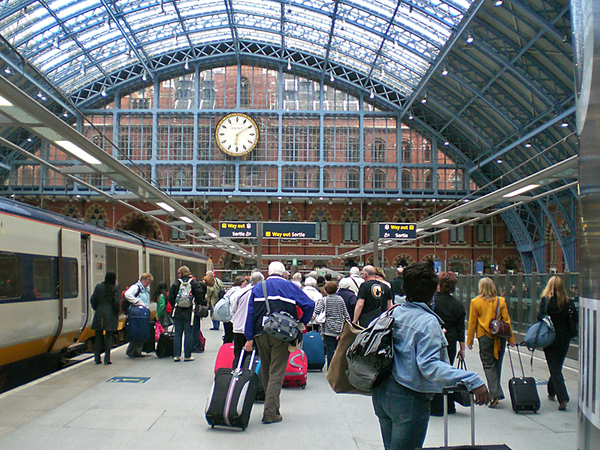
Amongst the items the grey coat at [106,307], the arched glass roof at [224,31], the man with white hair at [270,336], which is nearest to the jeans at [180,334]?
the grey coat at [106,307]

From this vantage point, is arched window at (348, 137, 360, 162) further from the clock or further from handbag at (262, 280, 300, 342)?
handbag at (262, 280, 300, 342)

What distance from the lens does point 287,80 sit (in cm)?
4366

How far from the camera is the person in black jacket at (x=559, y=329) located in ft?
23.0

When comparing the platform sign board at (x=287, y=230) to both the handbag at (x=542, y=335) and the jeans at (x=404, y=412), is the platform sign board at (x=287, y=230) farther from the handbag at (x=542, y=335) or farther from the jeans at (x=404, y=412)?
the jeans at (x=404, y=412)

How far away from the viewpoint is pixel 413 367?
340 cm

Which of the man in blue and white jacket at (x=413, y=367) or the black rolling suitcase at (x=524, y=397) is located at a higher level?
the man in blue and white jacket at (x=413, y=367)

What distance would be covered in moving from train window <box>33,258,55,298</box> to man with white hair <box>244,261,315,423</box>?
4623 mm

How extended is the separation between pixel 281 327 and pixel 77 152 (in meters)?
4.08

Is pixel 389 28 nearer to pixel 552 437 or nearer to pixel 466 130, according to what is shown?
pixel 466 130

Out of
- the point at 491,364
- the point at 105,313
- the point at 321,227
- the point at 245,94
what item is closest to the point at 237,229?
the point at 105,313

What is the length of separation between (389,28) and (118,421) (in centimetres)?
3132

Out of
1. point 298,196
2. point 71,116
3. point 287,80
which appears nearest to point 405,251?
point 298,196

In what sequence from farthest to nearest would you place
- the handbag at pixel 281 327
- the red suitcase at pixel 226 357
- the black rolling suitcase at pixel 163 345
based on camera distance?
the black rolling suitcase at pixel 163 345
the red suitcase at pixel 226 357
the handbag at pixel 281 327

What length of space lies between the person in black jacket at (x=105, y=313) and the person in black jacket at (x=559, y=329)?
6.90 metres
